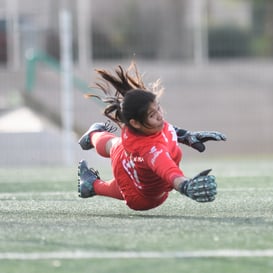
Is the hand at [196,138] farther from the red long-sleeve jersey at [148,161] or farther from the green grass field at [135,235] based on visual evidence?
the green grass field at [135,235]

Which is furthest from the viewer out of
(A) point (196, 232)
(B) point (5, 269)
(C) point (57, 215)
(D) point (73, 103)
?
(D) point (73, 103)

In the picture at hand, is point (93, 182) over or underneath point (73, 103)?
over

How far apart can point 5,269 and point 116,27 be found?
17.9 meters

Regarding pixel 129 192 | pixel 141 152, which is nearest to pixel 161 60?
pixel 129 192

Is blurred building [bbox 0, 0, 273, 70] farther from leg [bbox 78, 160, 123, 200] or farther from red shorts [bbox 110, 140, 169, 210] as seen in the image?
red shorts [bbox 110, 140, 169, 210]

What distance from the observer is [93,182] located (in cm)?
692

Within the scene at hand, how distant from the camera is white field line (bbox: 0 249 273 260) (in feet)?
15.0

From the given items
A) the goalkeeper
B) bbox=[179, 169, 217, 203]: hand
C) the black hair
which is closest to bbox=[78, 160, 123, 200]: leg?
the goalkeeper

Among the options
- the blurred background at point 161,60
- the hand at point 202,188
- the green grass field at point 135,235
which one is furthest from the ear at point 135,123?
the blurred background at point 161,60

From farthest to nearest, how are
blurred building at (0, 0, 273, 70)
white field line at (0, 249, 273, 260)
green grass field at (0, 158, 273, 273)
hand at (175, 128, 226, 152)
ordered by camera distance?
blurred building at (0, 0, 273, 70) → hand at (175, 128, 226, 152) → white field line at (0, 249, 273, 260) → green grass field at (0, 158, 273, 273)

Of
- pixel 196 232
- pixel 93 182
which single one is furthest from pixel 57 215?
pixel 196 232

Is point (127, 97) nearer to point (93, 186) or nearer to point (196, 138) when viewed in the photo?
point (196, 138)

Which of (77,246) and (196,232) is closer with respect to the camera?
(77,246)

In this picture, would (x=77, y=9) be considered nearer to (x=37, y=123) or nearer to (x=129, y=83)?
(x=37, y=123)
